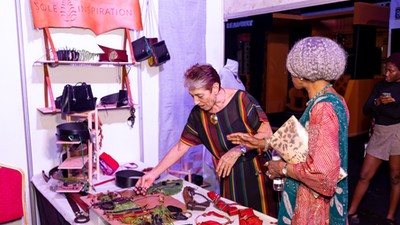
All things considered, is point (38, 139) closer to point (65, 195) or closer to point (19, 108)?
point (19, 108)

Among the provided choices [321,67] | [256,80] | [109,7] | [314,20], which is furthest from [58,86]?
[314,20]

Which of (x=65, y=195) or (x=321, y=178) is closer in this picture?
(x=321, y=178)

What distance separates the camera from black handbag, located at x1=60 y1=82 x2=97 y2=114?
7.42 ft

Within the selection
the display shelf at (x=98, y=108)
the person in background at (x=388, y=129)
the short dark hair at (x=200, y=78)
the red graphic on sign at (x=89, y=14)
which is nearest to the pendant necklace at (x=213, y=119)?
the short dark hair at (x=200, y=78)

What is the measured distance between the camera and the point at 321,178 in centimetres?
120

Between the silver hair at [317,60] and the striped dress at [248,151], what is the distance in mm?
711

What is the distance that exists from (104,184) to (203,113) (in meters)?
0.77

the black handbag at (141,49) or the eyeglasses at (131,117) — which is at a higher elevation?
the black handbag at (141,49)

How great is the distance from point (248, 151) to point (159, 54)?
4.01 ft

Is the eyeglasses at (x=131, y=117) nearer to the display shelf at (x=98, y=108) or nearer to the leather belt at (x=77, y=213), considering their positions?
the display shelf at (x=98, y=108)

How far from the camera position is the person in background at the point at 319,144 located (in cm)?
120

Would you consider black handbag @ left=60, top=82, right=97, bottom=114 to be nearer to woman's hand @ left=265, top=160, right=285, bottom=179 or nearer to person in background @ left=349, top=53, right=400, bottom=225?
woman's hand @ left=265, top=160, right=285, bottom=179

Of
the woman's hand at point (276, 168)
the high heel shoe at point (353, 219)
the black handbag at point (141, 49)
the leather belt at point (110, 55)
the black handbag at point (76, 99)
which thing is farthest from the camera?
the high heel shoe at point (353, 219)

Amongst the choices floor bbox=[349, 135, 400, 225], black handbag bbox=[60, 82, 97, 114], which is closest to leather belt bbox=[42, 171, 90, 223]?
black handbag bbox=[60, 82, 97, 114]
